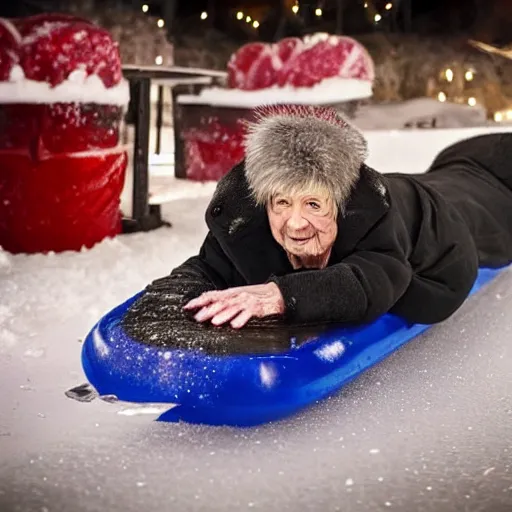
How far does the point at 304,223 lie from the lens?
1.27 meters

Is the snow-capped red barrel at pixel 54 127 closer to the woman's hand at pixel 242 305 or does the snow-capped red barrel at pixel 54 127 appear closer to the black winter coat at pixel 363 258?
the black winter coat at pixel 363 258

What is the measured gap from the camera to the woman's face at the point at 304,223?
1267 mm

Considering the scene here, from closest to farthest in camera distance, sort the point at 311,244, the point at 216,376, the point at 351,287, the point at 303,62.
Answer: the point at 216,376 < the point at 351,287 < the point at 311,244 < the point at 303,62

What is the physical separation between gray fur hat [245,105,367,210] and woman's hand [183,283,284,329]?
0.18 meters

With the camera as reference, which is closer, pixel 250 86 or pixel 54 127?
pixel 54 127

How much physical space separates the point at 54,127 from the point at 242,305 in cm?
137

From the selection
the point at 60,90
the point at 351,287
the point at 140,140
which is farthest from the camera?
the point at 140,140

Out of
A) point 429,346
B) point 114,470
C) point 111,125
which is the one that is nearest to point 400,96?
point 111,125

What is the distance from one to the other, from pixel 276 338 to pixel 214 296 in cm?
13

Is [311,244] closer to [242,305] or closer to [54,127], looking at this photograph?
[242,305]

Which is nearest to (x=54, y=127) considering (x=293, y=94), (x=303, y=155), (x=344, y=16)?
(x=303, y=155)

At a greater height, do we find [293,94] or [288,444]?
[293,94]

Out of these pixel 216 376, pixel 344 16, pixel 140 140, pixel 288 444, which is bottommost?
pixel 288 444

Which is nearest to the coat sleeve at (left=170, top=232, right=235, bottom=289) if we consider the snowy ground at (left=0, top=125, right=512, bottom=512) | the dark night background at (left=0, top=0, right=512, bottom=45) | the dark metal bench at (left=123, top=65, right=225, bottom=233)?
the snowy ground at (left=0, top=125, right=512, bottom=512)
